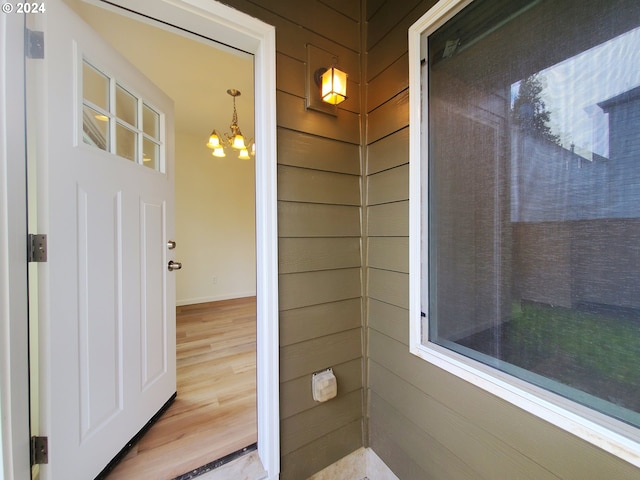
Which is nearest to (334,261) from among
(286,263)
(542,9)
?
(286,263)

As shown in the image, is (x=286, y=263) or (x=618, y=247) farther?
(x=286, y=263)

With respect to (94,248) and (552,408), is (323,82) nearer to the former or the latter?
(94,248)

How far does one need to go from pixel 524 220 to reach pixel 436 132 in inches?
20.1

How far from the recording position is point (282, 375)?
1215 mm

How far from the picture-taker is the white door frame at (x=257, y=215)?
0.83m

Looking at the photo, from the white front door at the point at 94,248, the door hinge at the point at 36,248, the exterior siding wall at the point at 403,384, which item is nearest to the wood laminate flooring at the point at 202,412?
the white front door at the point at 94,248

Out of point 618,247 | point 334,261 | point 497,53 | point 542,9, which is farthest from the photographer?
point 334,261

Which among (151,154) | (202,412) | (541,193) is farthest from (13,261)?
(541,193)

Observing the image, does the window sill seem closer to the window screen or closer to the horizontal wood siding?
the window screen

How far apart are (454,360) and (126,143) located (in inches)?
75.6

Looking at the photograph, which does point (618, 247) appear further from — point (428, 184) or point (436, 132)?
point (436, 132)

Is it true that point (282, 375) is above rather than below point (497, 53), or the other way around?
below

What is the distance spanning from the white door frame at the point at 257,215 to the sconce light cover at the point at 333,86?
0.25m

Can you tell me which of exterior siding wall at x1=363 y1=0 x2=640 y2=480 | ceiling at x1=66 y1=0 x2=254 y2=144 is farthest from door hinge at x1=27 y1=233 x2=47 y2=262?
exterior siding wall at x1=363 y1=0 x2=640 y2=480
